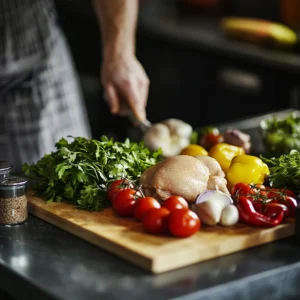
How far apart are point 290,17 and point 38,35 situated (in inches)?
81.6

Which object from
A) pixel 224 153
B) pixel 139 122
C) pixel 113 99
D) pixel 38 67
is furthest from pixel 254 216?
pixel 38 67

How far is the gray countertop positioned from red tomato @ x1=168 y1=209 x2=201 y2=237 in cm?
223

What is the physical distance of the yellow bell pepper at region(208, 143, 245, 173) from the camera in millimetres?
2088

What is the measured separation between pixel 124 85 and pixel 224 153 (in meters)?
0.59

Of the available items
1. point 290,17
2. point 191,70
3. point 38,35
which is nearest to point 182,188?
point 38,35

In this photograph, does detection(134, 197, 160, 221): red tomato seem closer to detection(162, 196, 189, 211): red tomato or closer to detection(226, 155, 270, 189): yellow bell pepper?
detection(162, 196, 189, 211): red tomato

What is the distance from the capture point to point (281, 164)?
1.96m

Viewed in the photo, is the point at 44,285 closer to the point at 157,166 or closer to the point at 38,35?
the point at 157,166

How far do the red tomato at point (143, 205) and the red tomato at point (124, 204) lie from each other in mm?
31

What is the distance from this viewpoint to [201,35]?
4324 millimetres

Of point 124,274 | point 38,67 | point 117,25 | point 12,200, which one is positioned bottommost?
point 124,274

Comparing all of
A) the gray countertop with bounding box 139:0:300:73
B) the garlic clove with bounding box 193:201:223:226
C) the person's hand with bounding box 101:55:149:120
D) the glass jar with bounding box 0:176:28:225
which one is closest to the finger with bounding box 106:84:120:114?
the person's hand with bounding box 101:55:149:120

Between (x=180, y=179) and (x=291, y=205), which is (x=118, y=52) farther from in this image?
(x=291, y=205)

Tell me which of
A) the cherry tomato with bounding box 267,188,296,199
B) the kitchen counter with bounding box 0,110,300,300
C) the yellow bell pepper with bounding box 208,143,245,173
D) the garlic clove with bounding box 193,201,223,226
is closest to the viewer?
the kitchen counter with bounding box 0,110,300,300
